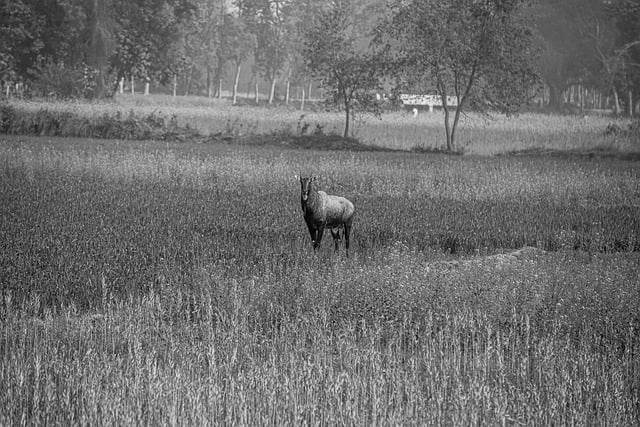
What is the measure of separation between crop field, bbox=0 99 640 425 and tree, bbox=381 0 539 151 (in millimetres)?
17370

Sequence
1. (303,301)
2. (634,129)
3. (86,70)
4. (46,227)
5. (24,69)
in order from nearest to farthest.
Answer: (303,301) → (46,227) → (634,129) → (24,69) → (86,70)

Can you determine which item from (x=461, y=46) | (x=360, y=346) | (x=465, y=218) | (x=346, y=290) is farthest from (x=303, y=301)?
(x=461, y=46)

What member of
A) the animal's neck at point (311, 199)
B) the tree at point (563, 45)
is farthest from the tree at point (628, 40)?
the animal's neck at point (311, 199)

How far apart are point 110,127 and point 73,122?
61.8 inches

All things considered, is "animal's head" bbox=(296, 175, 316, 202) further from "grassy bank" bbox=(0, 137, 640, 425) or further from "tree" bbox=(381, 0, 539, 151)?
"tree" bbox=(381, 0, 539, 151)

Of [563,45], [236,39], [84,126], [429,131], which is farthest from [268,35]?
[84,126]

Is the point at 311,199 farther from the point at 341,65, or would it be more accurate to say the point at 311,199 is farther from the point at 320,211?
the point at 341,65

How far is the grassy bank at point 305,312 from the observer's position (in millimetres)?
7137

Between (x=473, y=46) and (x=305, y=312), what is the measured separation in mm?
29266

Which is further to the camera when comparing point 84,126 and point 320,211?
point 84,126

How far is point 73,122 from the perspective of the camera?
3928cm

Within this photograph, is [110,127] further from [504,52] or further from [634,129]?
[634,129]

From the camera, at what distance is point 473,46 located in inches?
1486

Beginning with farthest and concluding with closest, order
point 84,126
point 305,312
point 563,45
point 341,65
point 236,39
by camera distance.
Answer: point 236,39 < point 563,45 < point 341,65 < point 84,126 < point 305,312
